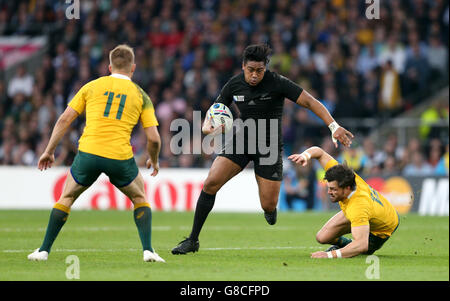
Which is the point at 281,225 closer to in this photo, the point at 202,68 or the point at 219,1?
the point at 202,68

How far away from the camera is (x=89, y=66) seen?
24.2 m

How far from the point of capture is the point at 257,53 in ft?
32.1

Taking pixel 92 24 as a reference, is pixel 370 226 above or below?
below

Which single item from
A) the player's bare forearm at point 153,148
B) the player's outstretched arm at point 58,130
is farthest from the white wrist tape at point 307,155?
the player's outstretched arm at point 58,130

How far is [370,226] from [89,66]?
15.7 m

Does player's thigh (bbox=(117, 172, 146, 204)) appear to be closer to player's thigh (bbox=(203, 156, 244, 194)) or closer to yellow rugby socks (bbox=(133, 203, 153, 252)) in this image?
yellow rugby socks (bbox=(133, 203, 153, 252))

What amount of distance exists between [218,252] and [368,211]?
196cm

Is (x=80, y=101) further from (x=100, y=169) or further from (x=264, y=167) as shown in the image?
(x=264, y=167)

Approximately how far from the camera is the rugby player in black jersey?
391 inches

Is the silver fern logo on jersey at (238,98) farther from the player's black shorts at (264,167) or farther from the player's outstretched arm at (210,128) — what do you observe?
the player's black shorts at (264,167)

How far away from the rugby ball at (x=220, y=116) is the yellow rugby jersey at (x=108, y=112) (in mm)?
1480

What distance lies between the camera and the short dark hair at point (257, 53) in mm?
9773

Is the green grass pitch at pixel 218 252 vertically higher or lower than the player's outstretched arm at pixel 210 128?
lower
